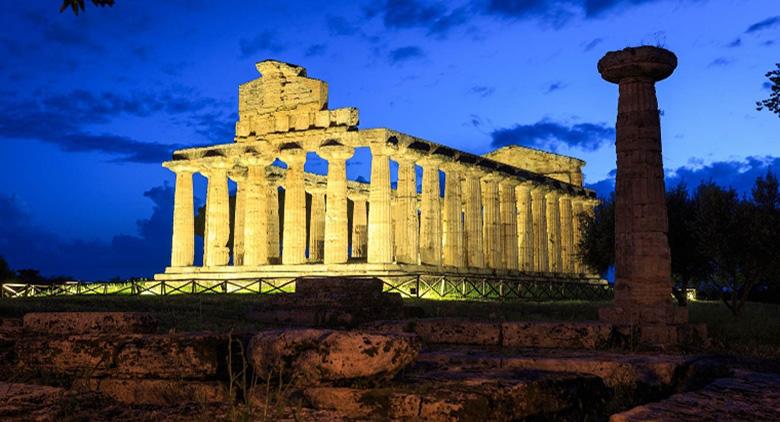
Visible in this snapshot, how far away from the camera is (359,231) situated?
4672 centimetres

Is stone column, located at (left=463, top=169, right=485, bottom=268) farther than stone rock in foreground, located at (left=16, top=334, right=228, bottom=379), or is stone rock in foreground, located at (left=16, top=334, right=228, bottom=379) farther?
stone column, located at (left=463, top=169, right=485, bottom=268)

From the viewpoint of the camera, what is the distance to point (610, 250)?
121 feet

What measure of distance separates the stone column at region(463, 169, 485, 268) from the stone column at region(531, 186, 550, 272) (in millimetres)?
6994

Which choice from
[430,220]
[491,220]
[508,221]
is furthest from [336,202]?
[508,221]

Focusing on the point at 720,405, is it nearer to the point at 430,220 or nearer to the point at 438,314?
the point at 438,314

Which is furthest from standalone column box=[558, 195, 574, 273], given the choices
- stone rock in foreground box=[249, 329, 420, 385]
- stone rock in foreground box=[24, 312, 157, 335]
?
stone rock in foreground box=[249, 329, 420, 385]

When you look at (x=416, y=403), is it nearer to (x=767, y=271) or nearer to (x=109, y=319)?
(x=109, y=319)

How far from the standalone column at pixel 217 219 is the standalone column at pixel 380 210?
31.4 feet

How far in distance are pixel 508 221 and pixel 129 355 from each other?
40023 mm

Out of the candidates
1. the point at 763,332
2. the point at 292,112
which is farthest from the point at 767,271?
the point at 292,112

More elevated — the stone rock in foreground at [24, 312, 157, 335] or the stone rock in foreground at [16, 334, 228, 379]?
the stone rock in foreground at [24, 312, 157, 335]

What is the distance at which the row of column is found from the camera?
3906 cm

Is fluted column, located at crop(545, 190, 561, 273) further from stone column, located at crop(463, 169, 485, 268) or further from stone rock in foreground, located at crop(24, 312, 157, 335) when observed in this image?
stone rock in foreground, located at crop(24, 312, 157, 335)

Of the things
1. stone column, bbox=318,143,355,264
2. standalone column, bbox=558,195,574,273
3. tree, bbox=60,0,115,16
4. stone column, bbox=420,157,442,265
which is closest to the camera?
tree, bbox=60,0,115,16
